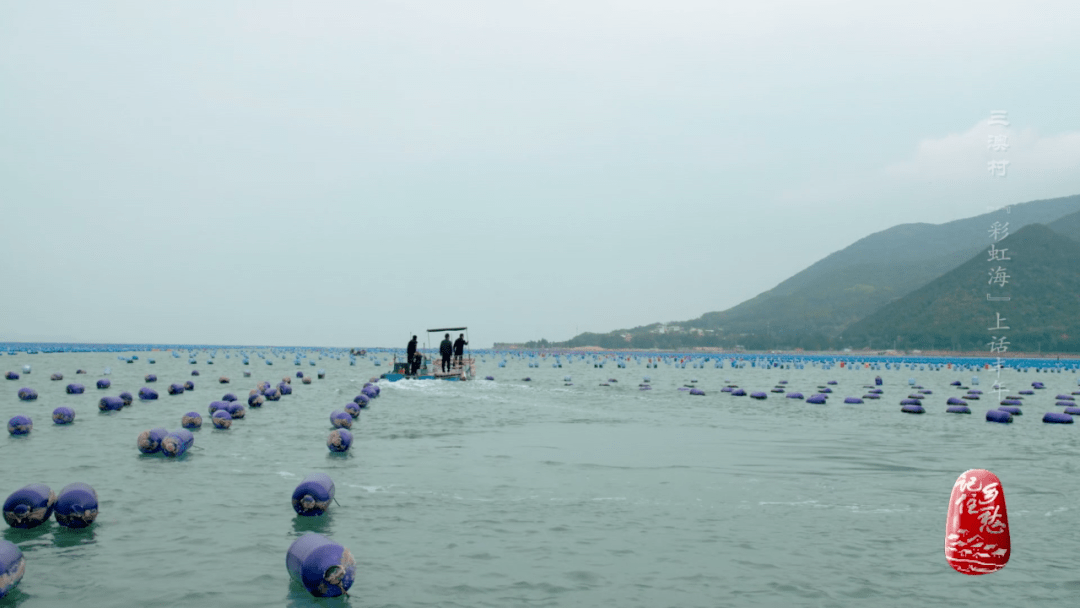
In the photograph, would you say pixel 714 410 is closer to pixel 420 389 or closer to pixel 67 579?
Answer: pixel 420 389

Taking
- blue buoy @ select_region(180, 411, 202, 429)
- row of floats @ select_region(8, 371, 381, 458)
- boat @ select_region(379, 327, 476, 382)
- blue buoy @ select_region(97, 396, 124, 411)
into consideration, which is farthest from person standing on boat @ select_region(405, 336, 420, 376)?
blue buoy @ select_region(180, 411, 202, 429)

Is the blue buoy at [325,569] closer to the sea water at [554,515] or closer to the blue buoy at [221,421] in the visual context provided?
the sea water at [554,515]

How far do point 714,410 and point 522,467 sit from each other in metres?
22.8

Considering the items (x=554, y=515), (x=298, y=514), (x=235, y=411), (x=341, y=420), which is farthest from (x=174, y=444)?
(x=554, y=515)

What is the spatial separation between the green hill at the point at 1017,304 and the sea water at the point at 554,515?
158129 mm

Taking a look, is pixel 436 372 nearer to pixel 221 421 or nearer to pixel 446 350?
pixel 446 350

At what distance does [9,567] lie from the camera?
9.62 m

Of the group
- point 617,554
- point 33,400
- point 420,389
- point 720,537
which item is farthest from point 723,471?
point 33,400

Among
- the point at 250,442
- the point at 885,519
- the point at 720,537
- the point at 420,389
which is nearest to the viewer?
the point at 720,537

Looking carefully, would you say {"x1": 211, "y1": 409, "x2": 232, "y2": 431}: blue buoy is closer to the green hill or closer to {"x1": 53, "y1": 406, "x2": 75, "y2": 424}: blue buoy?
{"x1": 53, "y1": 406, "x2": 75, "y2": 424}: blue buoy

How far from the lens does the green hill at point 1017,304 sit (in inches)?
6437

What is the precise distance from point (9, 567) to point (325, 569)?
411 cm

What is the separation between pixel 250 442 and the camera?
2580 cm

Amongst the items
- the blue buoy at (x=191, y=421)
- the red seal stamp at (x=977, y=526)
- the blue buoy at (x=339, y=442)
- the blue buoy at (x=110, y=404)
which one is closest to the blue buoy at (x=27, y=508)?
the blue buoy at (x=339, y=442)
